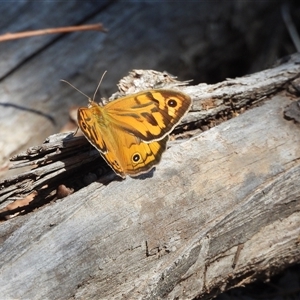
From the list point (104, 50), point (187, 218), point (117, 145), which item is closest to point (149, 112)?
point (117, 145)

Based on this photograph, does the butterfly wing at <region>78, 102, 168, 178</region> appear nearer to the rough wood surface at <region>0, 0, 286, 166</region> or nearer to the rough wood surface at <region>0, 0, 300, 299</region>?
the rough wood surface at <region>0, 0, 300, 299</region>

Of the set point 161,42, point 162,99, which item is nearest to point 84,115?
point 162,99

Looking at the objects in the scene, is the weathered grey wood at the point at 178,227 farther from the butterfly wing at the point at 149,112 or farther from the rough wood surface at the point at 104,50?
the rough wood surface at the point at 104,50

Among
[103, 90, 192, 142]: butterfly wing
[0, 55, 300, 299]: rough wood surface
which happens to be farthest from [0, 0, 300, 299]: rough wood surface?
[103, 90, 192, 142]: butterfly wing

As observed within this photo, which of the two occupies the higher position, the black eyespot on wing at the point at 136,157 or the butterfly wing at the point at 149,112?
the butterfly wing at the point at 149,112

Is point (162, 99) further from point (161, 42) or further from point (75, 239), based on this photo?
point (161, 42)

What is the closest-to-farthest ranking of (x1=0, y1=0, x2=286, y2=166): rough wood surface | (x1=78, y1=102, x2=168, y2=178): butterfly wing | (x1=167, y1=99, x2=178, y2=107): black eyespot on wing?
(x1=78, y1=102, x2=168, y2=178): butterfly wing
(x1=167, y1=99, x2=178, y2=107): black eyespot on wing
(x1=0, y1=0, x2=286, y2=166): rough wood surface

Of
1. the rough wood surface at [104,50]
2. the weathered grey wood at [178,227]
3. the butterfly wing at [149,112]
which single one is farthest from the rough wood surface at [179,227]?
the rough wood surface at [104,50]
